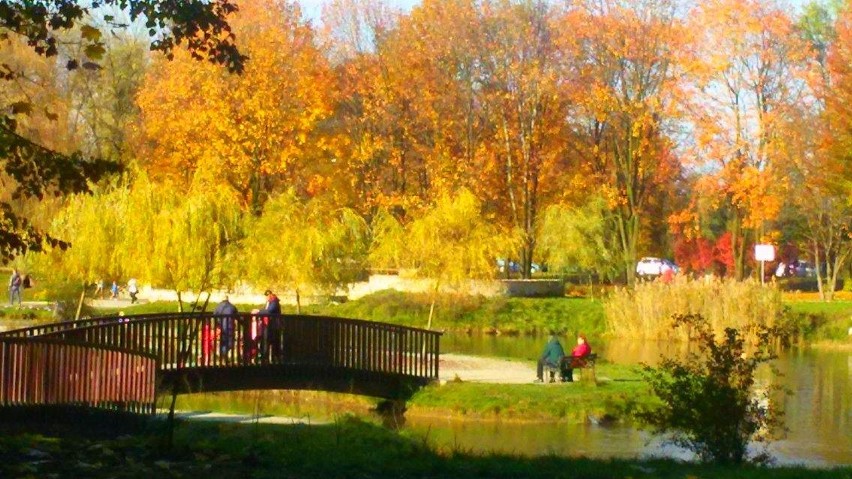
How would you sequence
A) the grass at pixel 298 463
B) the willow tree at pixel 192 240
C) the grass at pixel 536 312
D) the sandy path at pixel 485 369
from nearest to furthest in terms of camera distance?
the grass at pixel 298 463
the sandy path at pixel 485 369
the willow tree at pixel 192 240
the grass at pixel 536 312

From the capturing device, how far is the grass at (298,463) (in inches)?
468

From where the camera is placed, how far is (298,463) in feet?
42.0

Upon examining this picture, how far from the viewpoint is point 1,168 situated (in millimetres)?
13289

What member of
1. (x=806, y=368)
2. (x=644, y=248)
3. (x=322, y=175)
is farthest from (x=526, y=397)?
(x=644, y=248)

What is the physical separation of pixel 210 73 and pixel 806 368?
27.0 m

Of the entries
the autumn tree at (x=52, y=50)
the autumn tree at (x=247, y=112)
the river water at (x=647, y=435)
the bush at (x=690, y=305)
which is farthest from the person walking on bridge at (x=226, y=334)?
the autumn tree at (x=247, y=112)

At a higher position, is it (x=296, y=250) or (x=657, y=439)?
(x=296, y=250)

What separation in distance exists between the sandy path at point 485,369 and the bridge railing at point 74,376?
322 inches

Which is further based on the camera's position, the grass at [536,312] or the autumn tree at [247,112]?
the autumn tree at [247,112]

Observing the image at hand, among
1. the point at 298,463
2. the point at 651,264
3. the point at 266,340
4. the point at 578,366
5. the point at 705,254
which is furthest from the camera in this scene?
the point at 651,264

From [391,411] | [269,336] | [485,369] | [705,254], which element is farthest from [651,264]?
[269,336]

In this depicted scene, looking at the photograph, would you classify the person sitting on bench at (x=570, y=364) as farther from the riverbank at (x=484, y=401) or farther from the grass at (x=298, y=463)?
the grass at (x=298, y=463)

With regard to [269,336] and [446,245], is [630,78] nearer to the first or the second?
[446,245]

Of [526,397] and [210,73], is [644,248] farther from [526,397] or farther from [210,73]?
[526,397]
